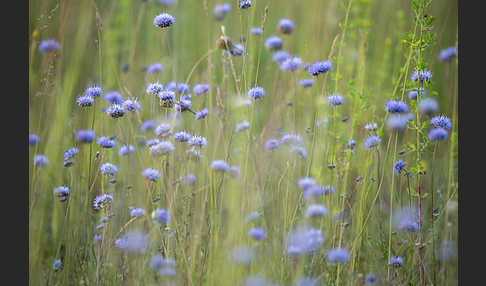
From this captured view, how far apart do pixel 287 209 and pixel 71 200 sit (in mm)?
828

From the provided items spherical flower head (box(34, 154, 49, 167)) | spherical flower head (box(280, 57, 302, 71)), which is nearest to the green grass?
spherical flower head (box(34, 154, 49, 167))

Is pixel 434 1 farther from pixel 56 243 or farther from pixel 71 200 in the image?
pixel 56 243

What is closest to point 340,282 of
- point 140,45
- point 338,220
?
point 338,220

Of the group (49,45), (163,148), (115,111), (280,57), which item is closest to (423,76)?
(280,57)

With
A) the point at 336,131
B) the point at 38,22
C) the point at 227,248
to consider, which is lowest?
the point at 227,248

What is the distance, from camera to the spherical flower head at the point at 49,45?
1899 mm

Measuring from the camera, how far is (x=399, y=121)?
5.79ft

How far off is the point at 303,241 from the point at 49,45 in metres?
1.33

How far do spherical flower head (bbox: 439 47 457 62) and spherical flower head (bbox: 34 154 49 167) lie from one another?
1.71m

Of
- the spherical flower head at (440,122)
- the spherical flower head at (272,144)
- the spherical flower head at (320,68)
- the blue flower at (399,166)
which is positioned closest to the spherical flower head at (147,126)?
the spherical flower head at (272,144)

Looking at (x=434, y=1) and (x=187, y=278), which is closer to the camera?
(x=187, y=278)

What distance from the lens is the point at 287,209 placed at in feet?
5.63

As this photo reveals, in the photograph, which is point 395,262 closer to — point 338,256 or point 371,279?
point 371,279

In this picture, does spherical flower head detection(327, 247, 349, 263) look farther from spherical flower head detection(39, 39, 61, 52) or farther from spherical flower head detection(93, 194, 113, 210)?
spherical flower head detection(39, 39, 61, 52)
